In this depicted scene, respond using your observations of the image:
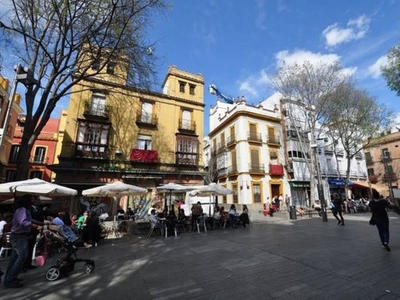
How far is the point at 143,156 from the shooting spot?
17812 mm

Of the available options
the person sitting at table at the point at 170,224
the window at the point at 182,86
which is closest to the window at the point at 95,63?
the person sitting at table at the point at 170,224

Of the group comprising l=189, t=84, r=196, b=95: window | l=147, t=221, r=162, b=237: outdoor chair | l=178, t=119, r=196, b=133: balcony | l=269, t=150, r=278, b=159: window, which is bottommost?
l=147, t=221, r=162, b=237: outdoor chair

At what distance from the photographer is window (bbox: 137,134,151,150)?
60.9 ft

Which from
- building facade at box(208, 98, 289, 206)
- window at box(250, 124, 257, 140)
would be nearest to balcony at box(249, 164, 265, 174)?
building facade at box(208, 98, 289, 206)

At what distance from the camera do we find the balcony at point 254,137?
1004 inches

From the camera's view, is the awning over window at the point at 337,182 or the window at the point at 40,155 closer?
the window at the point at 40,155

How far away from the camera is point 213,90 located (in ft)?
150

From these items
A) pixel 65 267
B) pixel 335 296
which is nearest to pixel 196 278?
pixel 335 296

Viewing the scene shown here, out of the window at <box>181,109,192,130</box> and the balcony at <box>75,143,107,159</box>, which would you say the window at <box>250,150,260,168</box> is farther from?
the balcony at <box>75,143,107,159</box>

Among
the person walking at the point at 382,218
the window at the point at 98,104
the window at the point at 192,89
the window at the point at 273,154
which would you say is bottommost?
the person walking at the point at 382,218

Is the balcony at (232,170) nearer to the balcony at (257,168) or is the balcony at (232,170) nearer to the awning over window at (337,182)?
the balcony at (257,168)

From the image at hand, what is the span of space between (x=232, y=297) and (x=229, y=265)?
5.60 ft

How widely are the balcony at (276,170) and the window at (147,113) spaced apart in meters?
15.2

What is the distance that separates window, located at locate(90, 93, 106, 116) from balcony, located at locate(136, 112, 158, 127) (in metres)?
2.88
